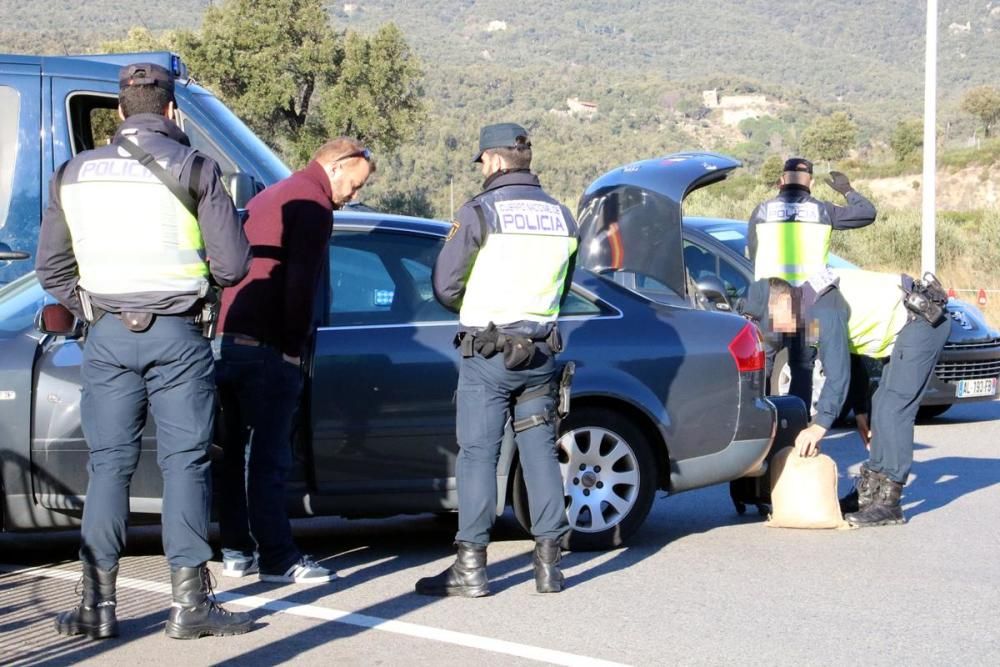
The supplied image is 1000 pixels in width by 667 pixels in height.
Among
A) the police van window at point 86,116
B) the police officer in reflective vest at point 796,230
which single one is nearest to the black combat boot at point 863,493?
the police officer in reflective vest at point 796,230

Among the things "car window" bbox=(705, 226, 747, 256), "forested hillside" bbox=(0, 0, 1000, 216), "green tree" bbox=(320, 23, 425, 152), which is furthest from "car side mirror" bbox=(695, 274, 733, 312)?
"green tree" bbox=(320, 23, 425, 152)

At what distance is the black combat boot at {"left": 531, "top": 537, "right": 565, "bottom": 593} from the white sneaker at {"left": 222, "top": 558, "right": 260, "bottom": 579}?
1.27m

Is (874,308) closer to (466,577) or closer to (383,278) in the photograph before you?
(383,278)

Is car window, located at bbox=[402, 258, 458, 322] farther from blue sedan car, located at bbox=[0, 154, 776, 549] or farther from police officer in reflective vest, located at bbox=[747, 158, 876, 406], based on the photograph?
police officer in reflective vest, located at bbox=[747, 158, 876, 406]

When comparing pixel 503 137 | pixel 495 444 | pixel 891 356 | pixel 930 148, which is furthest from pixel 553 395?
pixel 930 148

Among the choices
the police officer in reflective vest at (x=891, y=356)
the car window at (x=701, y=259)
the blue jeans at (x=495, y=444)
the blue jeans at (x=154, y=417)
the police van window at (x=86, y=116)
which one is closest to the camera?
the blue jeans at (x=154, y=417)

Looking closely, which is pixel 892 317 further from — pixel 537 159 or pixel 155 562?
pixel 537 159

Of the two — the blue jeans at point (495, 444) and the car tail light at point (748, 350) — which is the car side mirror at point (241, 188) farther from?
the car tail light at point (748, 350)

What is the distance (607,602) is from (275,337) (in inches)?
69.9

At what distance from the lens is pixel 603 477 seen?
712 centimetres

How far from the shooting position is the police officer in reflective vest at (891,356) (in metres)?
7.67

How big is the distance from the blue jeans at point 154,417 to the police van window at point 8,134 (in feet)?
12.4

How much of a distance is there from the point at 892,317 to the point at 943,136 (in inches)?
3260

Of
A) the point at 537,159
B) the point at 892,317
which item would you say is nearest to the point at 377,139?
the point at 537,159
